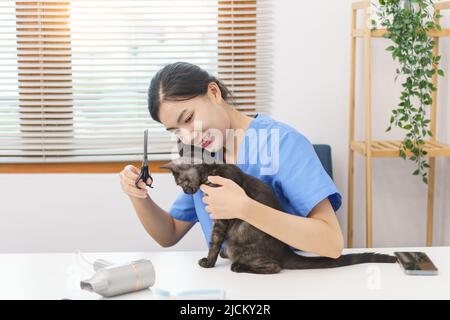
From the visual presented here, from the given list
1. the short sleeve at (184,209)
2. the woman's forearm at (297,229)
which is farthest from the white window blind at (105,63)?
the woman's forearm at (297,229)

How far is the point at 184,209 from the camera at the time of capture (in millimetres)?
1730

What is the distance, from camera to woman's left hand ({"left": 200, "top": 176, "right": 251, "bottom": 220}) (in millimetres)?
1279

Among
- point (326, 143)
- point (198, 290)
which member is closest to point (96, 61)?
point (326, 143)

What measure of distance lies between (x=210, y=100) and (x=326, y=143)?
→ 4.78 feet

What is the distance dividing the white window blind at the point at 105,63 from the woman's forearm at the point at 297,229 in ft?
4.98

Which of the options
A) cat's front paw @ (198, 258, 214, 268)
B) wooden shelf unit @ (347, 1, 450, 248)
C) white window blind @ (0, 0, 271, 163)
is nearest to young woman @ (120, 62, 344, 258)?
cat's front paw @ (198, 258, 214, 268)

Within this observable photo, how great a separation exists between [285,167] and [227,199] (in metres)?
0.24

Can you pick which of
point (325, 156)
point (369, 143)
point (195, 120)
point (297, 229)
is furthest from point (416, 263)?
point (325, 156)

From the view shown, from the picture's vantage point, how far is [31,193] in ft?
9.36

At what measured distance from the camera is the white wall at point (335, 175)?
2.79m

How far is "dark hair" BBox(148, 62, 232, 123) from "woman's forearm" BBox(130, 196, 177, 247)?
244mm

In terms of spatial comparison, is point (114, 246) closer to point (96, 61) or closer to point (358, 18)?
point (96, 61)
